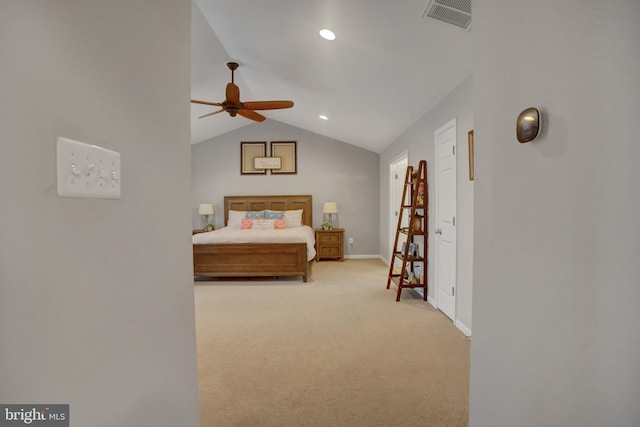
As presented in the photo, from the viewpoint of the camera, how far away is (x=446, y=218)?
325cm

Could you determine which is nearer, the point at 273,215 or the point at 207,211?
the point at 273,215

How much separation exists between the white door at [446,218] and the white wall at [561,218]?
216 centimetres

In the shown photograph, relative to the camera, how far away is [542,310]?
2.49 ft

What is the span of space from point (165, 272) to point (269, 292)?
A: 3.35m

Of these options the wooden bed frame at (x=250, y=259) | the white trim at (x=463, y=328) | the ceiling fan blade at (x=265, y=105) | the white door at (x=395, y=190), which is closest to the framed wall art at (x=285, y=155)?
the white door at (x=395, y=190)

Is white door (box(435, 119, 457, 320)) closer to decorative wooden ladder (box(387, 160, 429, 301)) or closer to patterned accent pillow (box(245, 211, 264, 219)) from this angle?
decorative wooden ladder (box(387, 160, 429, 301))

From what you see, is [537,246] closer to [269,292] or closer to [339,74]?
[339,74]

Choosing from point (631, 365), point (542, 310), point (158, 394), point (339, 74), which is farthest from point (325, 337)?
point (339, 74)

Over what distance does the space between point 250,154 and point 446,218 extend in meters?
4.83

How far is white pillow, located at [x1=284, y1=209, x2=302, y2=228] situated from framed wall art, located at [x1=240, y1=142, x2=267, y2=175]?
3.80 feet

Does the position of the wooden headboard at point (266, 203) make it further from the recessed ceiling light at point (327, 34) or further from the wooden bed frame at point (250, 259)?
the recessed ceiling light at point (327, 34)

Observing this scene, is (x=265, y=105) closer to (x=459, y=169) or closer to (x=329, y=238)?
(x=459, y=169)

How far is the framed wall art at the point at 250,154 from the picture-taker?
6.85 meters

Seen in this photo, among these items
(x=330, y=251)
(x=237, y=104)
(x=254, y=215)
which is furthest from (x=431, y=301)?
(x=254, y=215)
